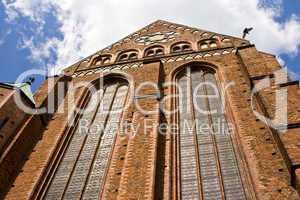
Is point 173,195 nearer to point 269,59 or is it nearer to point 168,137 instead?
point 168,137

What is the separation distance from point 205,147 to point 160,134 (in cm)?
122

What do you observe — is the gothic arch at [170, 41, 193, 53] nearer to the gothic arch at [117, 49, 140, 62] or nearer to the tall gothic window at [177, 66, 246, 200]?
the gothic arch at [117, 49, 140, 62]

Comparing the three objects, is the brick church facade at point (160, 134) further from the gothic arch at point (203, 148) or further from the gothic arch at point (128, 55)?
the gothic arch at point (128, 55)

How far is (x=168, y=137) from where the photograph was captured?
1165 cm

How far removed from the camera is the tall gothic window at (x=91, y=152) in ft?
35.3

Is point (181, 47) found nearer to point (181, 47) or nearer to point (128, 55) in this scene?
point (181, 47)

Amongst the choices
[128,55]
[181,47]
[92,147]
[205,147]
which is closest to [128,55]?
[128,55]

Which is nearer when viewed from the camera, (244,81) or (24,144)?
(24,144)

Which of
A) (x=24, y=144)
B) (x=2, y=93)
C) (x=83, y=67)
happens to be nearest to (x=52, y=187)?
(x=24, y=144)

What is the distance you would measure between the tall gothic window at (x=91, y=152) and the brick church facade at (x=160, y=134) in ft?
0.11

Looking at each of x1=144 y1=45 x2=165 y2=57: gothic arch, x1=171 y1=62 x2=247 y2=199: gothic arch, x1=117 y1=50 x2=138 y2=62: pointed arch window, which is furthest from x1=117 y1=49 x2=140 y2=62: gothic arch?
x1=171 y1=62 x2=247 y2=199: gothic arch

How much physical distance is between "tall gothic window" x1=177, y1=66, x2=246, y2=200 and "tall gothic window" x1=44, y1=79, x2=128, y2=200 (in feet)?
6.65

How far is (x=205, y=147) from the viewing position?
11422mm

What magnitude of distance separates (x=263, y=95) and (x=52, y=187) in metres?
5.98
